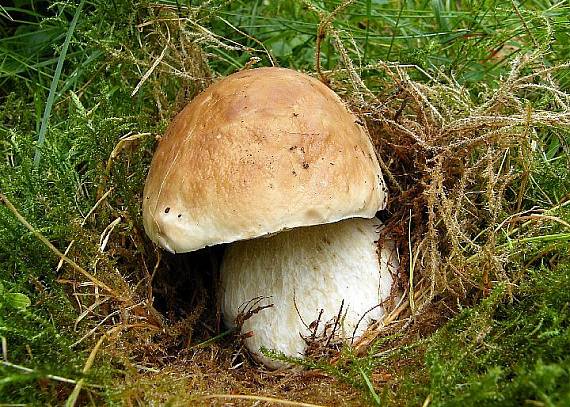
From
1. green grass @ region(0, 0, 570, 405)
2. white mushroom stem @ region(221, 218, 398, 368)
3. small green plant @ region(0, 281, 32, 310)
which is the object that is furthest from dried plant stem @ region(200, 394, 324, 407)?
small green plant @ region(0, 281, 32, 310)

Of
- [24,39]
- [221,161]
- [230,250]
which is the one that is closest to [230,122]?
[221,161]

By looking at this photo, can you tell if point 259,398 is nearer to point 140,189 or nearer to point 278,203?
point 278,203

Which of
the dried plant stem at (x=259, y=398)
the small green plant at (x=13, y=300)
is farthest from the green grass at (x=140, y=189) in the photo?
the dried plant stem at (x=259, y=398)

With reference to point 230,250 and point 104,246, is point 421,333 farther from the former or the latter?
point 104,246

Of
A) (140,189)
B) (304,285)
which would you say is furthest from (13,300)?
(304,285)

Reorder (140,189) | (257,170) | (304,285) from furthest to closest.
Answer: (140,189) → (304,285) → (257,170)

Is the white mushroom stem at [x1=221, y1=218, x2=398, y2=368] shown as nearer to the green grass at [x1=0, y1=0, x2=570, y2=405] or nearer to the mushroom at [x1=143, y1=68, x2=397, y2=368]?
the mushroom at [x1=143, y1=68, x2=397, y2=368]

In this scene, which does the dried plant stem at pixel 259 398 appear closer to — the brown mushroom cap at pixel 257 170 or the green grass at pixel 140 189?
the green grass at pixel 140 189
